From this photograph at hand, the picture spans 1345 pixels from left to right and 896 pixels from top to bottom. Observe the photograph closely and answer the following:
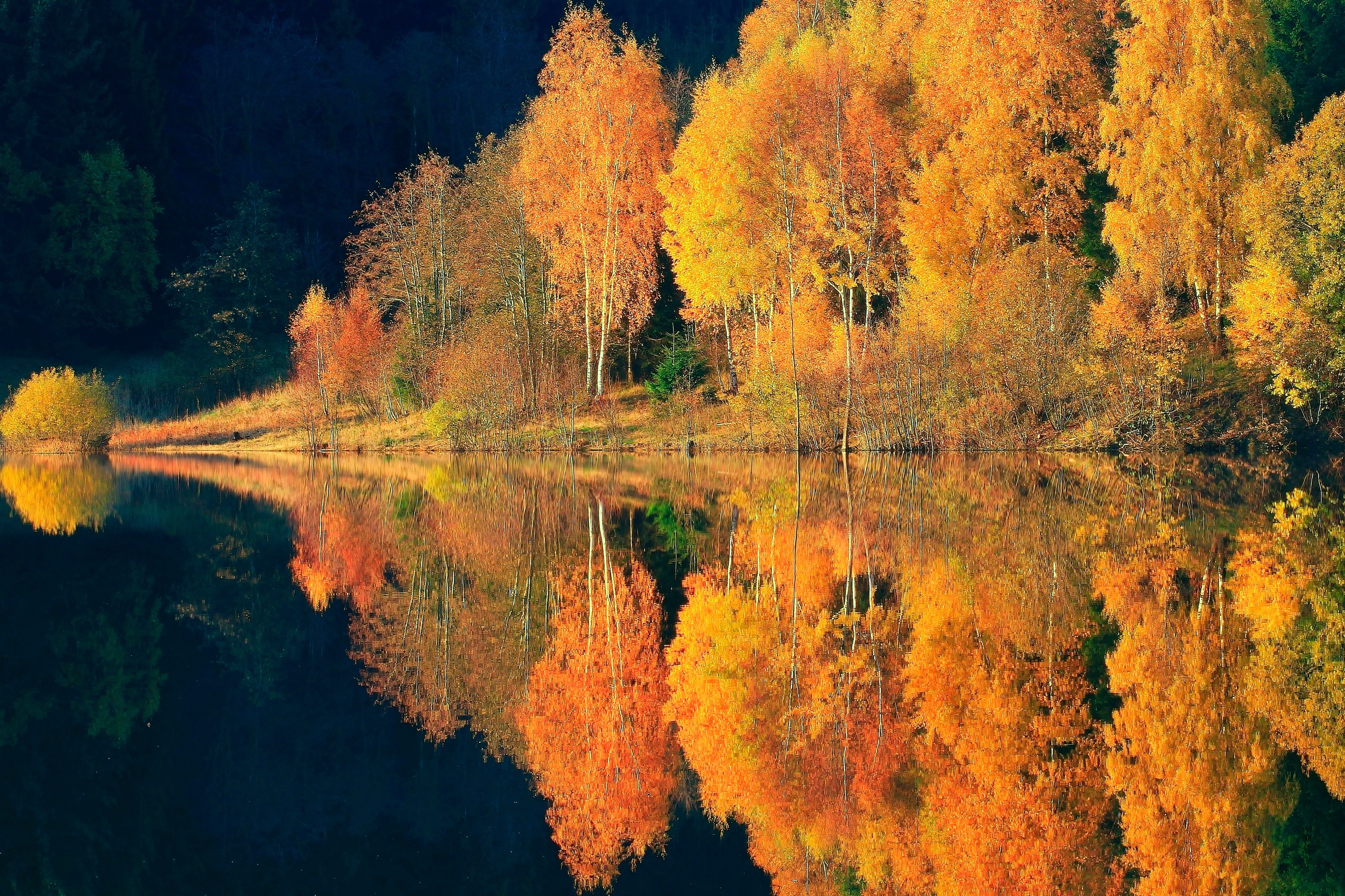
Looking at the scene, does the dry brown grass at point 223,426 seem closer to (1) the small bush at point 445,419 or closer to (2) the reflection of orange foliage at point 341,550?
(1) the small bush at point 445,419

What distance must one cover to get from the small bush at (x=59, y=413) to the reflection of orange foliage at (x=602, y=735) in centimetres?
4215

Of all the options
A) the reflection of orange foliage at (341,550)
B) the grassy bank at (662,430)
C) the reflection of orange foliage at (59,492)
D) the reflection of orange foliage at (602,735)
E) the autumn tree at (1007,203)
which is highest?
the autumn tree at (1007,203)

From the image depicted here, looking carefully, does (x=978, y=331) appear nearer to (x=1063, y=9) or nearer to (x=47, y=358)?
(x=1063, y=9)

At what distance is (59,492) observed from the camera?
95.0 feet

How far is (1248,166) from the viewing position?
96.6 feet

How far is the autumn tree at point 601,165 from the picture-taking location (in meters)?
39.2

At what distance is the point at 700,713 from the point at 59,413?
46.1m

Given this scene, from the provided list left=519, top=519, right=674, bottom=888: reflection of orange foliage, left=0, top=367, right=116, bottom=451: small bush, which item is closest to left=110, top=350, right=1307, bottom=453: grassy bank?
left=0, top=367, right=116, bottom=451: small bush

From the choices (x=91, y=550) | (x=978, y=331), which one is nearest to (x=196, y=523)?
(x=91, y=550)

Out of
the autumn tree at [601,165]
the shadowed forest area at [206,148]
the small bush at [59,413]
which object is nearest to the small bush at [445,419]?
the autumn tree at [601,165]

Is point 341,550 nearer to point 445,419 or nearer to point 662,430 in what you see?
point 662,430

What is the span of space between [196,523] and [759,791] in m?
16.5

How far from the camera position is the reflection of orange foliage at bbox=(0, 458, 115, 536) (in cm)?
2184

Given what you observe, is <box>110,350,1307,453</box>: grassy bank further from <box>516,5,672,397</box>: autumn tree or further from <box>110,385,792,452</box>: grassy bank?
<box>516,5,672,397</box>: autumn tree
